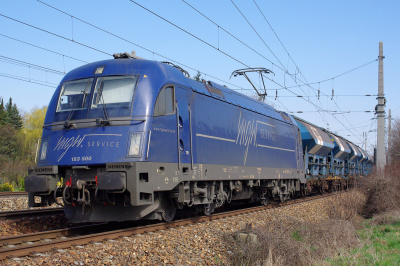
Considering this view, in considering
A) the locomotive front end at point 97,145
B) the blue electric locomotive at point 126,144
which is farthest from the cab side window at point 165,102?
the locomotive front end at point 97,145

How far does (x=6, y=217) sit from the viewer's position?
30.9ft

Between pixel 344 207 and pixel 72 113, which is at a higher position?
pixel 72 113

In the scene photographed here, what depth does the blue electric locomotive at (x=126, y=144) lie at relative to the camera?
25.8ft

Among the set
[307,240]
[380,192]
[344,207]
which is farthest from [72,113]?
[380,192]

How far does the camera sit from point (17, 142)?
137ft

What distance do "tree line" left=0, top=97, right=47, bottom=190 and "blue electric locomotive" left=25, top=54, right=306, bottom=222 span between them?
17652mm

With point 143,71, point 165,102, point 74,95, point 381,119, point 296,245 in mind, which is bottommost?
point 296,245

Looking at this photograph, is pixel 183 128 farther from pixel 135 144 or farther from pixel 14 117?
pixel 14 117

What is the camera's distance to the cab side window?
8.52 metres

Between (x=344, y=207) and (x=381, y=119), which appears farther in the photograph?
(x=381, y=119)

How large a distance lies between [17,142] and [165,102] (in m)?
38.4

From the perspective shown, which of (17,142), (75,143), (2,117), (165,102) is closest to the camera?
(75,143)

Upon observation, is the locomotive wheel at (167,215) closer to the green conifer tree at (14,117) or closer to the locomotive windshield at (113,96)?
the locomotive windshield at (113,96)

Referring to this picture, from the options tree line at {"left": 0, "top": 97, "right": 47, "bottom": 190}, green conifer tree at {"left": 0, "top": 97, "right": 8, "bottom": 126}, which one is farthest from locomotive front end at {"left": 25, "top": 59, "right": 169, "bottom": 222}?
green conifer tree at {"left": 0, "top": 97, "right": 8, "bottom": 126}
